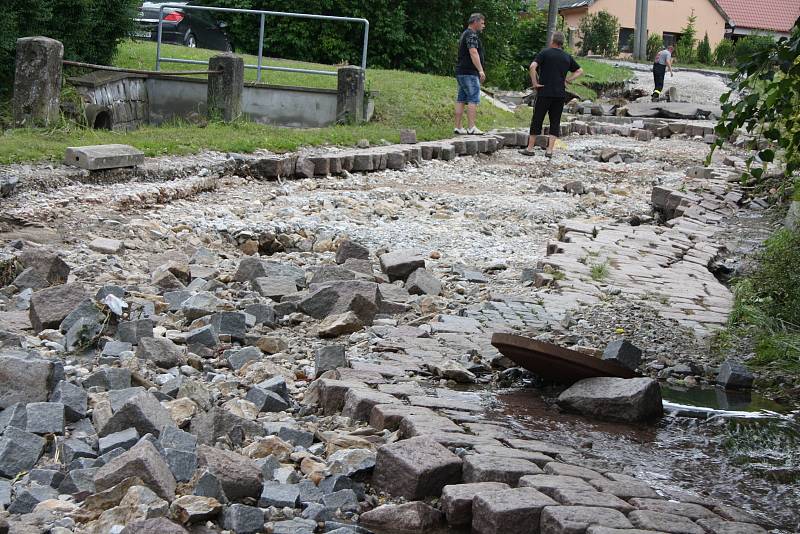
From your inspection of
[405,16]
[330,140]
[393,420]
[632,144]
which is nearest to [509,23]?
[405,16]

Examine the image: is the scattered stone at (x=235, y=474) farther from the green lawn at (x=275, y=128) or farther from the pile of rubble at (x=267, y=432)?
the green lawn at (x=275, y=128)

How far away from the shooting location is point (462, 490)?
3.79 metres

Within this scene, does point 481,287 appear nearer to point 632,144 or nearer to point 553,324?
point 553,324

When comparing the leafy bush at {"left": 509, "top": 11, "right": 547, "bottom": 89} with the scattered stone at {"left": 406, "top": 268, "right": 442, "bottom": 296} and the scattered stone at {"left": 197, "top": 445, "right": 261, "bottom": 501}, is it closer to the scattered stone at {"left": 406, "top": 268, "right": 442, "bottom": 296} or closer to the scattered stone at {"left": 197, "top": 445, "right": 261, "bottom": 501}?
the scattered stone at {"left": 406, "top": 268, "right": 442, "bottom": 296}

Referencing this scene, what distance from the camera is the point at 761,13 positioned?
203 ft

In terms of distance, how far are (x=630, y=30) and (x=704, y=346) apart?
2175 inches

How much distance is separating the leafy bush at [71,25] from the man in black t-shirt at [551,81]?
6.16 meters

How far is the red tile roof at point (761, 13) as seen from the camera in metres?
60.1

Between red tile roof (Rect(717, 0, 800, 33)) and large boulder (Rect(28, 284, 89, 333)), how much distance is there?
196 feet

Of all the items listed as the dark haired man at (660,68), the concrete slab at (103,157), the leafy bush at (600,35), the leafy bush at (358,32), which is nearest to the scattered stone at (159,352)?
A: the concrete slab at (103,157)

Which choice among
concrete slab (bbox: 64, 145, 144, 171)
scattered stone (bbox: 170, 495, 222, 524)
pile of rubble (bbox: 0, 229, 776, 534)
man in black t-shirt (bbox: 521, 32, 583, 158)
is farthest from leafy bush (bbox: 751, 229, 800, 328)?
man in black t-shirt (bbox: 521, 32, 583, 158)

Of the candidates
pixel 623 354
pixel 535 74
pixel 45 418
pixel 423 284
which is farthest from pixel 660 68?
pixel 45 418

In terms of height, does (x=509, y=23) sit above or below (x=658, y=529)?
above

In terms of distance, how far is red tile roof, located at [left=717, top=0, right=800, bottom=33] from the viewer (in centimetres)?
6010
